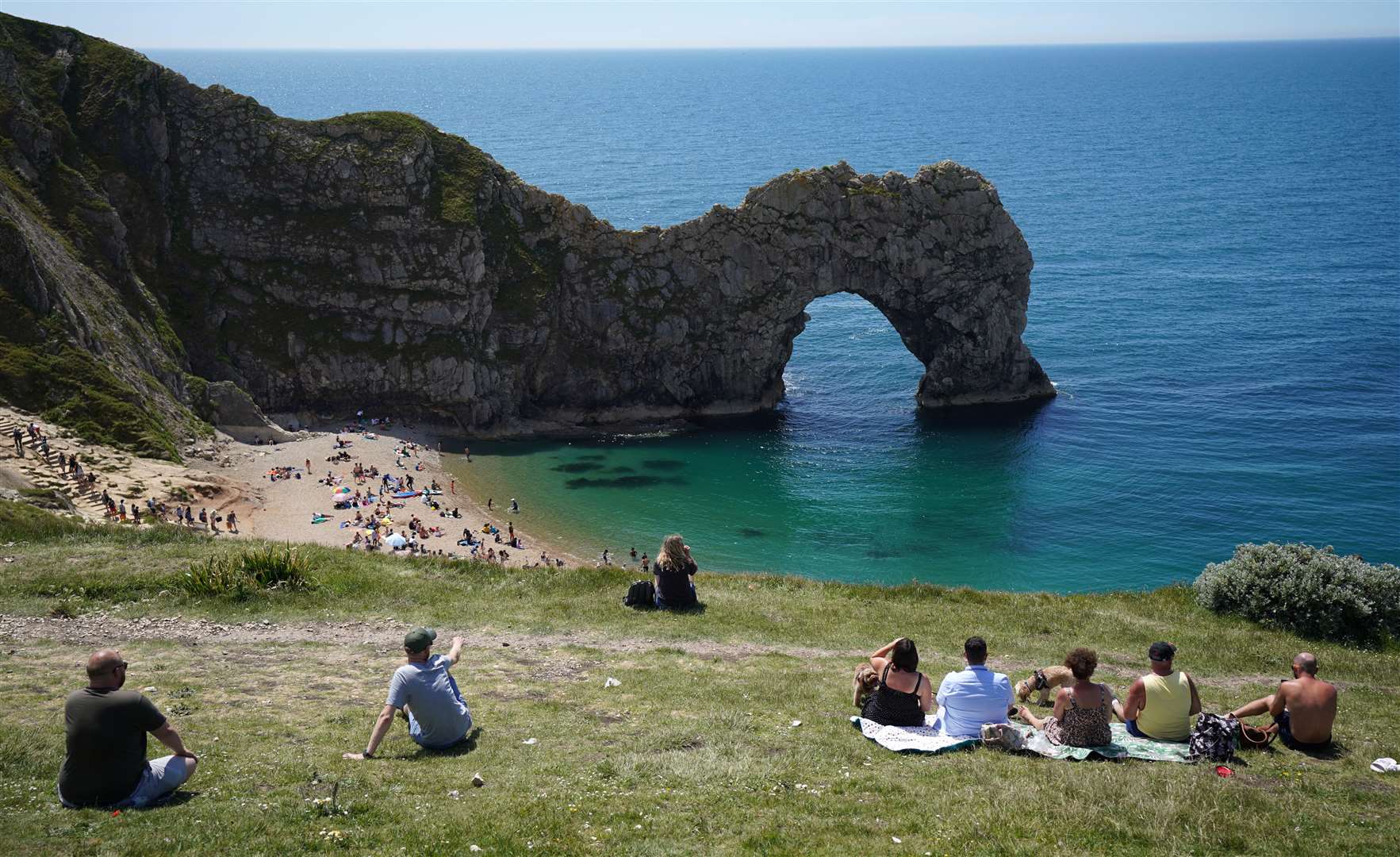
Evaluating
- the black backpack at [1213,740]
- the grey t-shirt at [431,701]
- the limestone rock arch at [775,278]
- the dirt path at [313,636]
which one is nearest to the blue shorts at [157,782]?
the grey t-shirt at [431,701]

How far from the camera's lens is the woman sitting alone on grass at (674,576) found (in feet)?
80.8

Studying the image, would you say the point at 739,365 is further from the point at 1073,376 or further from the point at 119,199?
the point at 119,199

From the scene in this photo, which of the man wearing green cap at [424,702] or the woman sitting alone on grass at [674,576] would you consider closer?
the man wearing green cap at [424,702]

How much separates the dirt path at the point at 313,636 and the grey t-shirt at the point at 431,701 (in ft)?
22.8

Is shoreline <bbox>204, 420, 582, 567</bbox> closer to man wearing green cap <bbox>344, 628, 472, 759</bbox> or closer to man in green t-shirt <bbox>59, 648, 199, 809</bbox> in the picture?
man wearing green cap <bbox>344, 628, 472, 759</bbox>

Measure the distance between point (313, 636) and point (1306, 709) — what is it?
18725 mm

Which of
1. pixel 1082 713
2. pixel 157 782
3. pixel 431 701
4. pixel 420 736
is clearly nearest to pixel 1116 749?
pixel 1082 713

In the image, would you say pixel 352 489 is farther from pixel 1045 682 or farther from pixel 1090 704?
pixel 1090 704

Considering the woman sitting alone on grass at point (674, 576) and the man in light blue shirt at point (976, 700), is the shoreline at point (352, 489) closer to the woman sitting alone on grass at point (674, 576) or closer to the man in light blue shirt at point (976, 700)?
the woman sitting alone on grass at point (674, 576)

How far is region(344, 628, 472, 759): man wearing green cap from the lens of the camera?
46.9ft

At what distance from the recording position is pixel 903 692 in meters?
16.0

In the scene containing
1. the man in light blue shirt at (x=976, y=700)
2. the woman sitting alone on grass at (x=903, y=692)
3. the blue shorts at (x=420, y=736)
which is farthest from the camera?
the woman sitting alone on grass at (x=903, y=692)

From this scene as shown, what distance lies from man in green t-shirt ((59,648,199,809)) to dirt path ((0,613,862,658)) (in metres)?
9.46

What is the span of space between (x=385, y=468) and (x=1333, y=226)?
12054 cm
